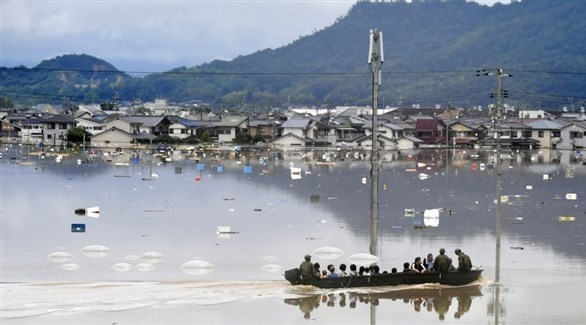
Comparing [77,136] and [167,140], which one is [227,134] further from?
[77,136]

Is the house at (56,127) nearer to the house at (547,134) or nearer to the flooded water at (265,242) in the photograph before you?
the flooded water at (265,242)

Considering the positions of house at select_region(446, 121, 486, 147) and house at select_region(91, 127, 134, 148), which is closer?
house at select_region(91, 127, 134, 148)

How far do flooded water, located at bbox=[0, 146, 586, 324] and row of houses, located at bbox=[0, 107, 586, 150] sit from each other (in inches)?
1046

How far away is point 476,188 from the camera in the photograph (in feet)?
129

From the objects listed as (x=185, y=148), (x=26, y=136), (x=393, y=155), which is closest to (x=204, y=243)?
(x=393, y=155)

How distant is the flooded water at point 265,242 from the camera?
1692 centimetres

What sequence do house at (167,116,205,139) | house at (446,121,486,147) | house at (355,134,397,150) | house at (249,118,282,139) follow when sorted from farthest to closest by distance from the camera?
1. house at (249,118,282,139)
2. house at (446,121,486,147)
3. house at (167,116,205,139)
4. house at (355,134,397,150)

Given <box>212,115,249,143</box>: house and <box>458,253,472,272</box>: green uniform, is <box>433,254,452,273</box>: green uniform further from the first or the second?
<box>212,115,249,143</box>: house

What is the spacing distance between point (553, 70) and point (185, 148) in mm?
105381

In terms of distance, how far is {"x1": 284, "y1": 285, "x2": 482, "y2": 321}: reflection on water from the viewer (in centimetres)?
1717

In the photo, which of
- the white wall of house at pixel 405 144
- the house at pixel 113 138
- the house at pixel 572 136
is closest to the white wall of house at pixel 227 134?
the house at pixel 113 138

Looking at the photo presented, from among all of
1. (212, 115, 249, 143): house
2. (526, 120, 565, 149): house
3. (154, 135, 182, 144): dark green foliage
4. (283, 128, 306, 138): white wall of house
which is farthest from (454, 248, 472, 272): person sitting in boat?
(212, 115, 249, 143): house

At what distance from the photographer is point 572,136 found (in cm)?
7625

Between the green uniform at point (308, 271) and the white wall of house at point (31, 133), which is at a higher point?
the white wall of house at point (31, 133)
